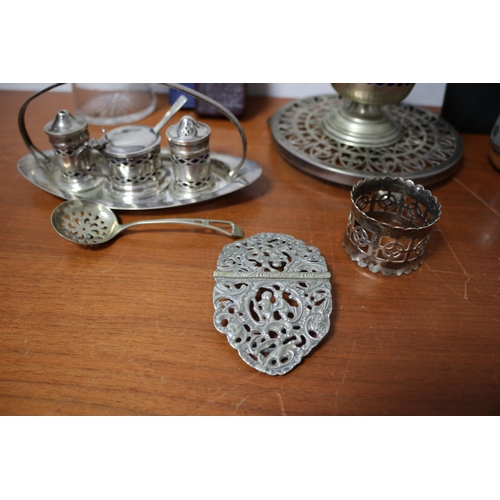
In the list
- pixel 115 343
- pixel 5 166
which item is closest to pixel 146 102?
pixel 5 166

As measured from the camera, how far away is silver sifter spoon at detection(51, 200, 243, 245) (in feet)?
2.35

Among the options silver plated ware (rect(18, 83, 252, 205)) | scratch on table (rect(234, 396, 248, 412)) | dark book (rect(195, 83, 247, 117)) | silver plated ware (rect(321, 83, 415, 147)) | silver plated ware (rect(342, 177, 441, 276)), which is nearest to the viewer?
scratch on table (rect(234, 396, 248, 412))

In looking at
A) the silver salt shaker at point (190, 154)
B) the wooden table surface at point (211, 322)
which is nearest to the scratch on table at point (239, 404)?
the wooden table surface at point (211, 322)

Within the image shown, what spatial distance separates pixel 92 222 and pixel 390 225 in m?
0.46

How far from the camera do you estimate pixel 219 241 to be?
2.40 ft

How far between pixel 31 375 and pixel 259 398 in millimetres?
270

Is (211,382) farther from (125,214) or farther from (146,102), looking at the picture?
(146,102)

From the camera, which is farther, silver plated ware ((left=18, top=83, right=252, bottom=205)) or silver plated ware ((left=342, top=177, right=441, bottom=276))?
silver plated ware ((left=18, top=83, right=252, bottom=205))

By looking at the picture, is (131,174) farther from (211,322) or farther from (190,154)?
(211,322)

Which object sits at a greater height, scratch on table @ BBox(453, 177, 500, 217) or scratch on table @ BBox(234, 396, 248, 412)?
scratch on table @ BBox(453, 177, 500, 217)

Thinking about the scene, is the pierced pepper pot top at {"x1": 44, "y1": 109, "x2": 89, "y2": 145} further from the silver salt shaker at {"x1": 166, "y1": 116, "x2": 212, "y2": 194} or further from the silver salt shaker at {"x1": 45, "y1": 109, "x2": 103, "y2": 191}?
the silver salt shaker at {"x1": 166, "y1": 116, "x2": 212, "y2": 194}

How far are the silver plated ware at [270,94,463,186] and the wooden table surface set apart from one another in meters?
0.05

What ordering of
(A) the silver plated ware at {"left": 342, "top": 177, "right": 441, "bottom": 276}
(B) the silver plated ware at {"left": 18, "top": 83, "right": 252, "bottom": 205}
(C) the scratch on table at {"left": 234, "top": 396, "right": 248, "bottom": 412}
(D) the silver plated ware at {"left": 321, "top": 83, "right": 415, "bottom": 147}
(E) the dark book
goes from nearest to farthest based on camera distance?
(C) the scratch on table at {"left": 234, "top": 396, "right": 248, "bottom": 412}, (A) the silver plated ware at {"left": 342, "top": 177, "right": 441, "bottom": 276}, (B) the silver plated ware at {"left": 18, "top": 83, "right": 252, "bottom": 205}, (D) the silver plated ware at {"left": 321, "top": 83, "right": 415, "bottom": 147}, (E) the dark book

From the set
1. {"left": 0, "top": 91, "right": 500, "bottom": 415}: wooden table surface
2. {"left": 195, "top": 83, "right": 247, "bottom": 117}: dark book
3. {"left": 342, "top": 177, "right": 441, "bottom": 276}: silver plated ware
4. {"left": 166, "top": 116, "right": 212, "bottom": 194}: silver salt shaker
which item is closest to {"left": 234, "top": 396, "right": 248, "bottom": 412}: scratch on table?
{"left": 0, "top": 91, "right": 500, "bottom": 415}: wooden table surface
